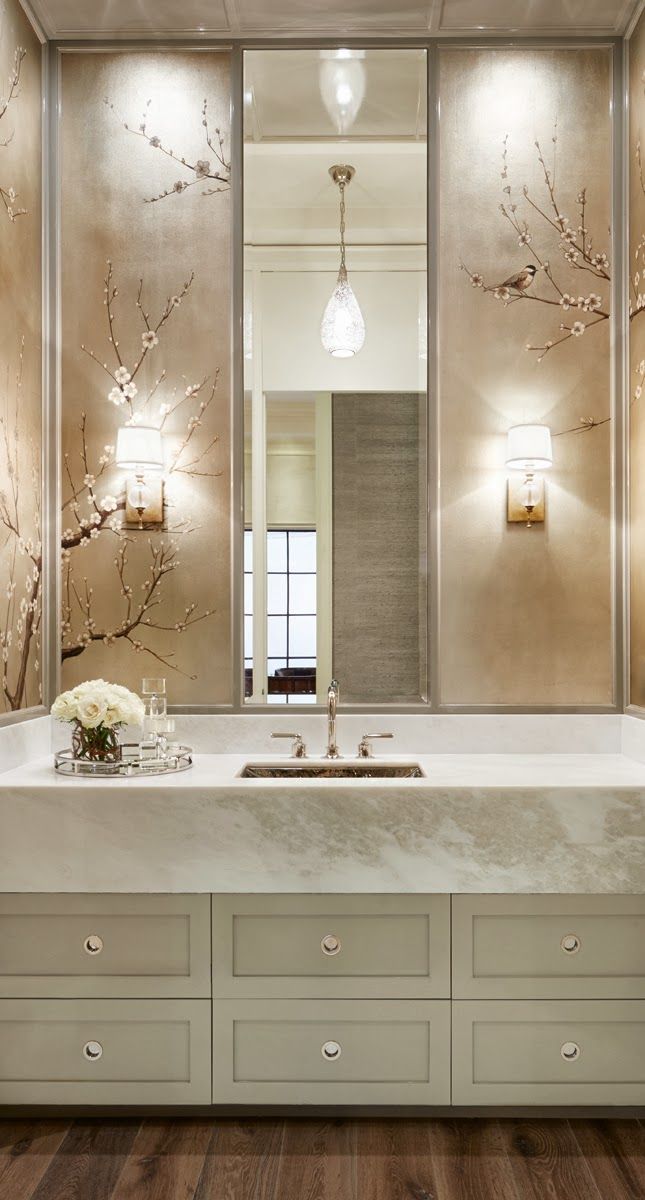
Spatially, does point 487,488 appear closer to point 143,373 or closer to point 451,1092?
point 143,373

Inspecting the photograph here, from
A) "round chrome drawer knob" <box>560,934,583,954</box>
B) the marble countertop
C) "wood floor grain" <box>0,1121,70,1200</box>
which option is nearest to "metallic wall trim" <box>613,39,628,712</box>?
the marble countertop

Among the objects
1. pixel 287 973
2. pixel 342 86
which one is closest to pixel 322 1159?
pixel 287 973

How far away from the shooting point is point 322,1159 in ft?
6.08

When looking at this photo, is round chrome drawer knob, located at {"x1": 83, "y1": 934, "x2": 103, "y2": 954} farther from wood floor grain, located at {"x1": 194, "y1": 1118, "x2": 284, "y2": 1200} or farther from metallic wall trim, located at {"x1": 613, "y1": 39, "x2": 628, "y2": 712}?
metallic wall trim, located at {"x1": 613, "y1": 39, "x2": 628, "y2": 712}

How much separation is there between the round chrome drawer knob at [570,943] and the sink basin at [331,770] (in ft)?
1.90

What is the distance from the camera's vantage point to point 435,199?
8.30 feet

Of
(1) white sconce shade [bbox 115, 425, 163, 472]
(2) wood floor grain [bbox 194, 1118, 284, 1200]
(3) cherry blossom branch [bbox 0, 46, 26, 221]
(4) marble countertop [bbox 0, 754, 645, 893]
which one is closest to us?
(2) wood floor grain [bbox 194, 1118, 284, 1200]

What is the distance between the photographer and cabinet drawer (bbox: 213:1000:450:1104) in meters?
2.00

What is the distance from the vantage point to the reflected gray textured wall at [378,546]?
253 centimetres

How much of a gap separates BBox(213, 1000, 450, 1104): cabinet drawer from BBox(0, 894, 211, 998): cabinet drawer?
6.5 inches

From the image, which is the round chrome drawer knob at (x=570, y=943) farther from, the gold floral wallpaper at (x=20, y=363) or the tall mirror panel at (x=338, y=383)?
the gold floral wallpaper at (x=20, y=363)

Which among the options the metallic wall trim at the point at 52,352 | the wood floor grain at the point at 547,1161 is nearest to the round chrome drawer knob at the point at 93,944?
the metallic wall trim at the point at 52,352

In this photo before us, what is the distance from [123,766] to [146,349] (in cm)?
128

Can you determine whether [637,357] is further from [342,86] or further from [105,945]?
[105,945]
